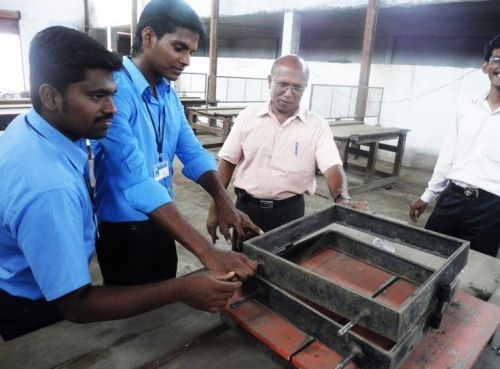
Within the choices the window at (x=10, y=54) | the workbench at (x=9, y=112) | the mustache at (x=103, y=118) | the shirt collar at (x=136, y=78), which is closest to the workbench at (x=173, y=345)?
the mustache at (x=103, y=118)

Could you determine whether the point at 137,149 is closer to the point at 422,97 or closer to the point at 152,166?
the point at 152,166

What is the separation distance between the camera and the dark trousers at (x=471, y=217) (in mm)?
2066

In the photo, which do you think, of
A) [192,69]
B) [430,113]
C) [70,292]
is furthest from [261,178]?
[192,69]

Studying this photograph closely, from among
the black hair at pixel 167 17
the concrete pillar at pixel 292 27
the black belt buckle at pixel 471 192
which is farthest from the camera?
the concrete pillar at pixel 292 27

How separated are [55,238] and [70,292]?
0.13 m

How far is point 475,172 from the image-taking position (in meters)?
2.09

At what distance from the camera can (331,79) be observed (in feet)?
26.4

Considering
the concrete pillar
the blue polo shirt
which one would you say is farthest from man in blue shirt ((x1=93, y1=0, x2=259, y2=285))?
the concrete pillar

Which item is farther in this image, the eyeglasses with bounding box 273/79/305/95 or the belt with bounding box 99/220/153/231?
the eyeglasses with bounding box 273/79/305/95

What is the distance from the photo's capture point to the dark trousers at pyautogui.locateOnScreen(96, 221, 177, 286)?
1.52m

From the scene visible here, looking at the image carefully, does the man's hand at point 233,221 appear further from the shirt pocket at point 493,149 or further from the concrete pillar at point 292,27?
the concrete pillar at point 292,27

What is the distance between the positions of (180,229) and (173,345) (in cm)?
33

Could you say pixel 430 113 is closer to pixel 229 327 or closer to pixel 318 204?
pixel 318 204

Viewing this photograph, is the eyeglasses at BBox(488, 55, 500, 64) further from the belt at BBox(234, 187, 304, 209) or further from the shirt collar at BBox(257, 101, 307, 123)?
the belt at BBox(234, 187, 304, 209)
